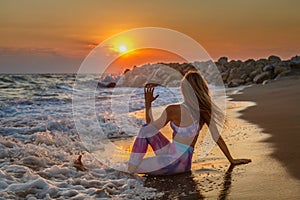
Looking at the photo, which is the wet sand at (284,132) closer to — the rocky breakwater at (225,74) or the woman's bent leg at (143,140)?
the woman's bent leg at (143,140)

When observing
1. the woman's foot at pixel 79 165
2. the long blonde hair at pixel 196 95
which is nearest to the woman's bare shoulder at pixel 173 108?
the long blonde hair at pixel 196 95

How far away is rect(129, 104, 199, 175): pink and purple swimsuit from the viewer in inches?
189

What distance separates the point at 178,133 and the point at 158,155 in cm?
38

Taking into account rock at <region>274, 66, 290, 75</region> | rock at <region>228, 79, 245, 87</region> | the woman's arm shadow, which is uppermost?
rock at <region>274, 66, 290, 75</region>

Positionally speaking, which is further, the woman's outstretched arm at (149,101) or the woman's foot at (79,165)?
the woman's foot at (79,165)

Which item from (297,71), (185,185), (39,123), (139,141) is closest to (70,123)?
(39,123)

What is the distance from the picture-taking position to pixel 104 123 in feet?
33.0

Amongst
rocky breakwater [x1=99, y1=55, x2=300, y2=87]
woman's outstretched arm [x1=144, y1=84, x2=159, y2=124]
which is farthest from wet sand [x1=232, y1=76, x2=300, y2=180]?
rocky breakwater [x1=99, y1=55, x2=300, y2=87]

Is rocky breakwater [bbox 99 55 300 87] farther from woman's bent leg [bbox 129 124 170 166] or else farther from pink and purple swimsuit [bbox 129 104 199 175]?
woman's bent leg [bbox 129 124 170 166]

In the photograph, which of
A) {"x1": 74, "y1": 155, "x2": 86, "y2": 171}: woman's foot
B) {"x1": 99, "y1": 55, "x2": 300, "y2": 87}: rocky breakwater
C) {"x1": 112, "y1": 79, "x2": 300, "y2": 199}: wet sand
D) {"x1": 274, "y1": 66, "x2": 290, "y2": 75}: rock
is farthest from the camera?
{"x1": 99, "y1": 55, "x2": 300, "y2": 87}: rocky breakwater

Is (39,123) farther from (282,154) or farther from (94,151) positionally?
(282,154)

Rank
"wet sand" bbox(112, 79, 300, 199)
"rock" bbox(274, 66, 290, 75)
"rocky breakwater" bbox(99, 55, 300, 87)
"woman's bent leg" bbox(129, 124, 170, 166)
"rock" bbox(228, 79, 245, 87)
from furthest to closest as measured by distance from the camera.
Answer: "rock" bbox(228, 79, 245, 87)
"rocky breakwater" bbox(99, 55, 300, 87)
"rock" bbox(274, 66, 290, 75)
"woman's bent leg" bbox(129, 124, 170, 166)
"wet sand" bbox(112, 79, 300, 199)

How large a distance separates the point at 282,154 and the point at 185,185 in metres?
1.73

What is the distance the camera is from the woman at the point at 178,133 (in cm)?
480
